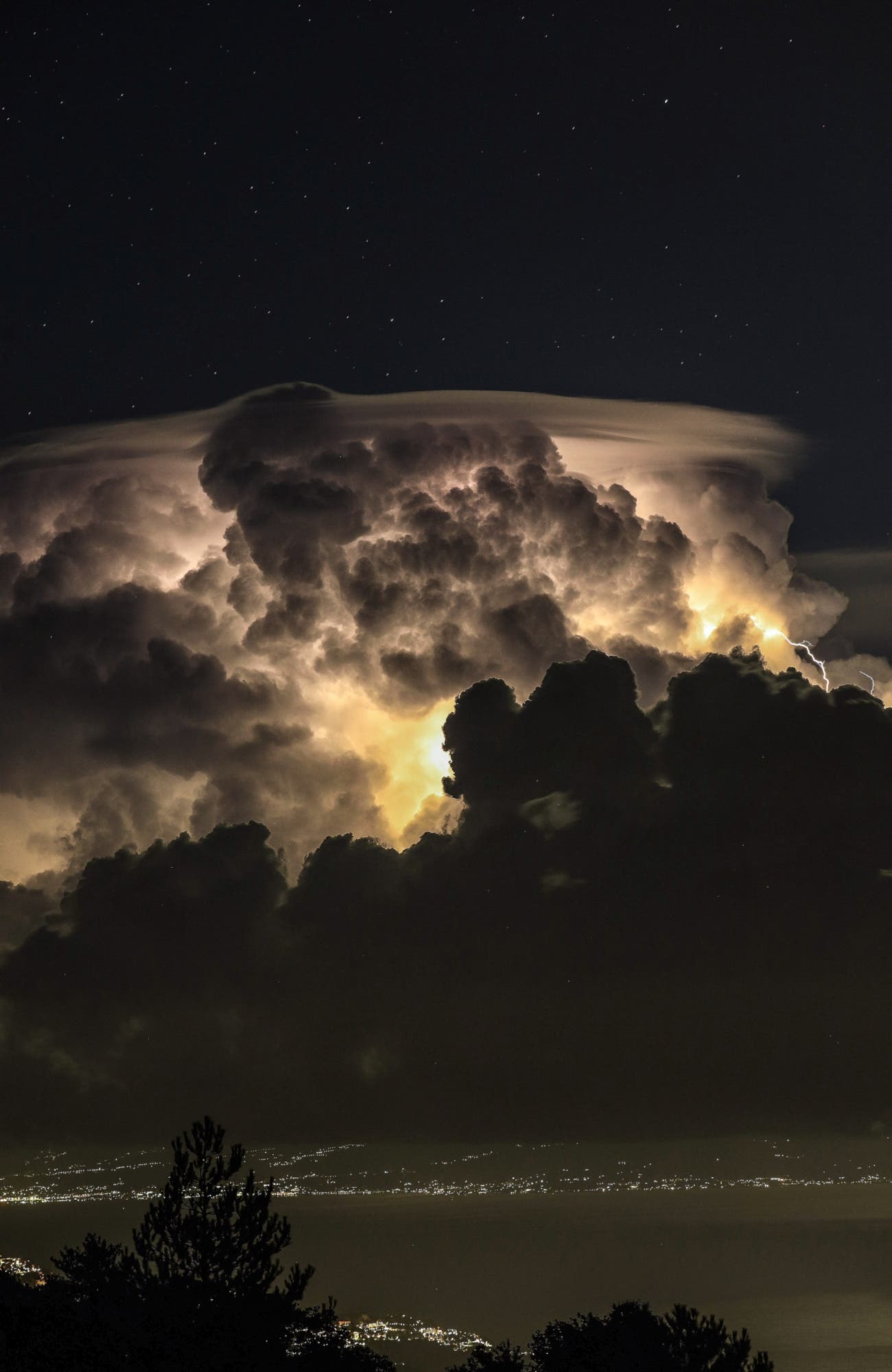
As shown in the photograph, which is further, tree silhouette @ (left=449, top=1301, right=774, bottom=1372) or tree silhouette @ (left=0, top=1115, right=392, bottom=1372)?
tree silhouette @ (left=449, top=1301, right=774, bottom=1372)

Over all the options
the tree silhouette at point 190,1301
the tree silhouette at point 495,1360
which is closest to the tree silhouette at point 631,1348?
the tree silhouette at point 495,1360

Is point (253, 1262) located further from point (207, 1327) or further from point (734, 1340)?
point (734, 1340)

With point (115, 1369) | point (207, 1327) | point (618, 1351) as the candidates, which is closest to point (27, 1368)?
point (115, 1369)

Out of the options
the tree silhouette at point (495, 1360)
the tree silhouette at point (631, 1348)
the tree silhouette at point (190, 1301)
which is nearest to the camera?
the tree silhouette at point (190, 1301)

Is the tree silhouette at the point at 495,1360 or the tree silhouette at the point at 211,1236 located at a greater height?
the tree silhouette at the point at 211,1236

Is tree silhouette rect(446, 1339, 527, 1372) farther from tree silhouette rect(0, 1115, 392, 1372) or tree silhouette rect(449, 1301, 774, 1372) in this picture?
tree silhouette rect(0, 1115, 392, 1372)

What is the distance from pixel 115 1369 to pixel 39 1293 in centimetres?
1679

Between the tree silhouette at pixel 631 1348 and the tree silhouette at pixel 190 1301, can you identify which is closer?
the tree silhouette at pixel 190 1301

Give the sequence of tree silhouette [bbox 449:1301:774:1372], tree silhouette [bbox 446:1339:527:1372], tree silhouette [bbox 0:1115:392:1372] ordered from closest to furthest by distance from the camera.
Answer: tree silhouette [bbox 0:1115:392:1372], tree silhouette [bbox 446:1339:527:1372], tree silhouette [bbox 449:1301:774:1372]

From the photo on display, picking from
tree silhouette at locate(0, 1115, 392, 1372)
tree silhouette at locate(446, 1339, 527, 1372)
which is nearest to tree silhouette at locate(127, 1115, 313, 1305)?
tree silhouette at locate(0, 1115, 392, 1372)

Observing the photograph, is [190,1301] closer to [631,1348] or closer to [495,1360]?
[495,1360]

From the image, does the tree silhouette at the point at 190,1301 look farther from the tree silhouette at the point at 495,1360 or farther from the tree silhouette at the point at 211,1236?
the tree silhouette at the point at 495,1360

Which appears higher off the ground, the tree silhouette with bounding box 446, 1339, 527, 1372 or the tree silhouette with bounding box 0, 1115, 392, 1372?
the tree silhouette with bounding box 0, 1115, 392, 1372

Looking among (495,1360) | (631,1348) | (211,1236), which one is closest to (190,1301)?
(211,1236)
